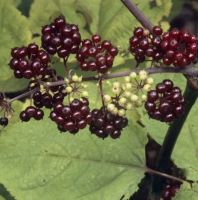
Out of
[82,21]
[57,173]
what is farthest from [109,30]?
[57,173]

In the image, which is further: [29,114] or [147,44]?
[29,114]

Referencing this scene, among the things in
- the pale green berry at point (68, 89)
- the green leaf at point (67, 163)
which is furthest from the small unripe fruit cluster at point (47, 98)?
the green leaf at point (67, 163)

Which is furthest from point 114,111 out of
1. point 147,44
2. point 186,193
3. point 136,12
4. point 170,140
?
point 186,193

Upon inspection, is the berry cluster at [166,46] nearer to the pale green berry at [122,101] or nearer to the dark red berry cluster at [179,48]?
the dark red berry cluster at [179,48]

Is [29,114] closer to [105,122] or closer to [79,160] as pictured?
[105,122]

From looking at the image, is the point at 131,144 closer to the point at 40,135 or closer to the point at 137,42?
the point at 40,135

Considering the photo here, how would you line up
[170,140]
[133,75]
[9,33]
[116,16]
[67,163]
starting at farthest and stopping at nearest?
[116,16] → [9,33] → [67,163] → [170,140] → [133,75]

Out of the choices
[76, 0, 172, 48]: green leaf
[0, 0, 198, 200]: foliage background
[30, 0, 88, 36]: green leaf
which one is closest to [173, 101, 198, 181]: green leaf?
[0, 0, 198, 200]: foliage background
